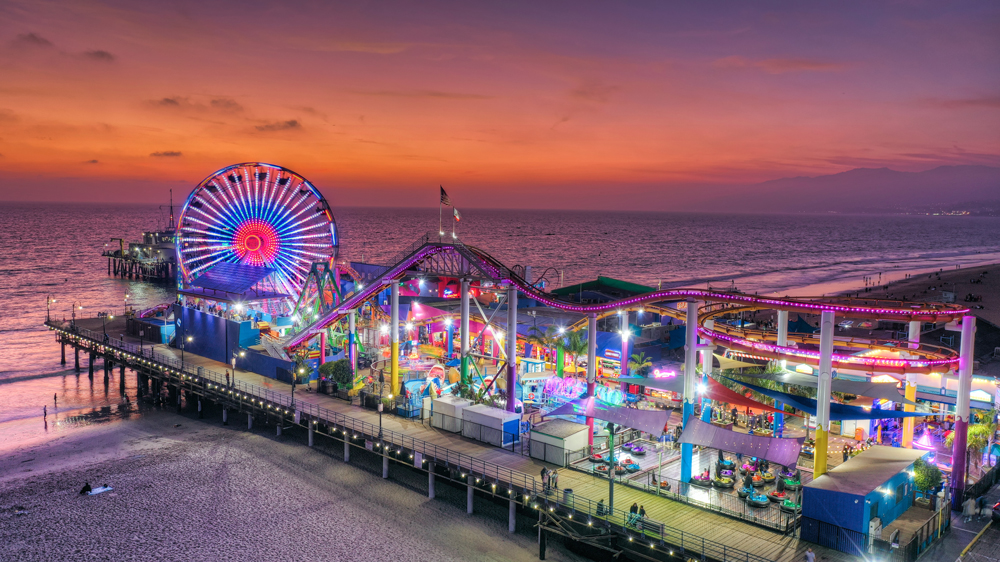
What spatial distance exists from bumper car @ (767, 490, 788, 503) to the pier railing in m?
4.71

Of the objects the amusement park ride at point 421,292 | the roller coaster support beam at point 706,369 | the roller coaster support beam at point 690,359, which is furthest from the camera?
the roller coaster support beam at point 706,369

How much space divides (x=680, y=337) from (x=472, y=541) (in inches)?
1067

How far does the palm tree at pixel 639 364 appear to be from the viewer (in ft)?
144

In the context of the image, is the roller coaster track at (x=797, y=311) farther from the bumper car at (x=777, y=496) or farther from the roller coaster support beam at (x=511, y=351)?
the bumper car at (x=777, y=496)

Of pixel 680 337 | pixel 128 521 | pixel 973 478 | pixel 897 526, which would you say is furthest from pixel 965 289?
pixel 128 521

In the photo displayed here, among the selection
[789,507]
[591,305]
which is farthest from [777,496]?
[591,305]

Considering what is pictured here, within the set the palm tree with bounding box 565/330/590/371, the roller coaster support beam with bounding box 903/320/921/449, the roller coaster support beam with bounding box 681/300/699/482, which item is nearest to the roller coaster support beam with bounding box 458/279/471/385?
the palm tree with bounding box 565/330/590/371

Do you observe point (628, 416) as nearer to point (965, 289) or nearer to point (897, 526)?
point (897, 526)

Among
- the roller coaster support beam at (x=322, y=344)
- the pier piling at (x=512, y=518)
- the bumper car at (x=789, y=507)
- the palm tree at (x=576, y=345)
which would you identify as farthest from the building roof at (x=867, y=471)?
the roller coaster support beam at (x=322, y=344)

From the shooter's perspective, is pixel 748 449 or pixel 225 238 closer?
pixel 748 449

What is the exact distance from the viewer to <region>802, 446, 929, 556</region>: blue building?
75.2 ft

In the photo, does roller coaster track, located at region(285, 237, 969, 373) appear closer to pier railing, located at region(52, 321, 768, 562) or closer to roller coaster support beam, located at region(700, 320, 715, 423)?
roller coaster support beam, located at region(700, 320, 715, 423)

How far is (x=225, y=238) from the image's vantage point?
61.1 metres

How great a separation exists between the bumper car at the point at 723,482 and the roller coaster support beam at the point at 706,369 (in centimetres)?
Result: 299
